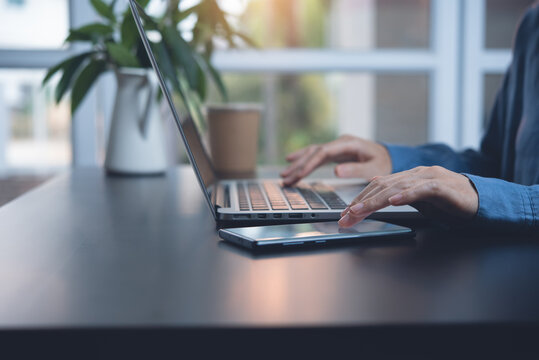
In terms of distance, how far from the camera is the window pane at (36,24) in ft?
5.73

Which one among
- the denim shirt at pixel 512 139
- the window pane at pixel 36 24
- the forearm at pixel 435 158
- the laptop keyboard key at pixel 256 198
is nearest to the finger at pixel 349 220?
the laptop keyboard key at pixel 256 198

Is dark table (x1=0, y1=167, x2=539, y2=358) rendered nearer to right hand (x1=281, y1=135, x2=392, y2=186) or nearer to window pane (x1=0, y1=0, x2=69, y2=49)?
right hand (x1=281, y1=135, x2=392, y2=186)

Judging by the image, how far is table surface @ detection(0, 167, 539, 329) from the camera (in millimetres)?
321

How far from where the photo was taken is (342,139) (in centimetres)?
98

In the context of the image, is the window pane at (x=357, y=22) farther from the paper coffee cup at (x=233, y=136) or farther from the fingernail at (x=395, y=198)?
the fingernail at (x=395, y=198)

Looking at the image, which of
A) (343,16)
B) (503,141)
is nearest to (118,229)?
(503,141)

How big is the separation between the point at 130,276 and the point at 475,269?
0.29 metres

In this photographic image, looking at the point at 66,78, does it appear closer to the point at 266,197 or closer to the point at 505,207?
the point at 266,197

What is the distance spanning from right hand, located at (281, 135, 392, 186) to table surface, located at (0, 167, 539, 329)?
0.32 meters

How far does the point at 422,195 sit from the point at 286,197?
26cm

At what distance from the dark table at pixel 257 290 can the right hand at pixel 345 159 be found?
1.14ft

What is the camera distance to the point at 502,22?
2533 mm

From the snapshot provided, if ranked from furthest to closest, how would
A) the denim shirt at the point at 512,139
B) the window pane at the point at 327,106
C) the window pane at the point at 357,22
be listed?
1. the window pane at the point at 327,106
2. the window pane at the point at 357,22
3. the denim shirt at the point at 512,139

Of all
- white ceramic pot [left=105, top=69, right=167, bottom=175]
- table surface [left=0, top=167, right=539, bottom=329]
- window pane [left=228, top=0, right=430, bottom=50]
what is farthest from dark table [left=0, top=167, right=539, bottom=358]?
window pane [left=228, top=0, right=430, bottom=50]
